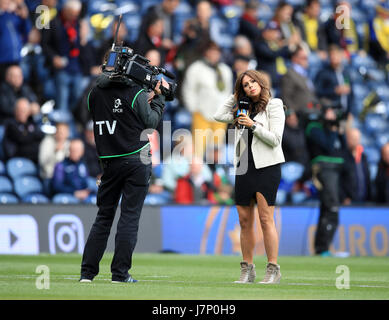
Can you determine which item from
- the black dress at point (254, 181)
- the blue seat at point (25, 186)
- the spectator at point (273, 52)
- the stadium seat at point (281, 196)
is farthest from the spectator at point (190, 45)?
the black dress at point (254, 181)

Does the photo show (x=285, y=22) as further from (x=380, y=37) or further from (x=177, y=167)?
(x=177, y=167)

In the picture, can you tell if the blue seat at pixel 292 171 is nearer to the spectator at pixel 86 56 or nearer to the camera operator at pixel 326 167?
the camera operator at pixel 326 167

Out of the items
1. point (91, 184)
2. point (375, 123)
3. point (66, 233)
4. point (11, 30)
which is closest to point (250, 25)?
point (375, 123)

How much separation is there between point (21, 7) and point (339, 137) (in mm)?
7055

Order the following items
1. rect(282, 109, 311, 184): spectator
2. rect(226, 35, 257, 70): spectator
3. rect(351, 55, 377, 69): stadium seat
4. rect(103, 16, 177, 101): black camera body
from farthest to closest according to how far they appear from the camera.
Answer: rect(351, 55, 377, 69): stadium seat → rect(226, 35, 257, 70): spectator → rect(282, 109, 311, 184): spectator → rect(103, 16, 177, 101): black camera body

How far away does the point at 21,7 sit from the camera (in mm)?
19109

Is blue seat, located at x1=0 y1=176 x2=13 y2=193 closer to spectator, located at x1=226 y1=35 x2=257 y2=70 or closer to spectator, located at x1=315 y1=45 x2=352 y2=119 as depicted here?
spectator, located at x1=226 y1=35 x2=257 y2=70

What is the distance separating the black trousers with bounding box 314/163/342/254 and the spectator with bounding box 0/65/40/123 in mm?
5921

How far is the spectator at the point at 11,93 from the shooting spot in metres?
18.1

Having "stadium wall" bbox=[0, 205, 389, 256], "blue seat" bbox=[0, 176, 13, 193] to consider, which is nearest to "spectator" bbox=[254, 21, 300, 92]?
"stadium wall" bbox=[0, 205, 389, 256]

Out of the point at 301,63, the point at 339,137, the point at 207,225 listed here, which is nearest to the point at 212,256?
the point at 207,225

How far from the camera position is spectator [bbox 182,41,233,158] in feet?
64.0

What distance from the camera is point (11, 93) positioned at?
18156 mm
